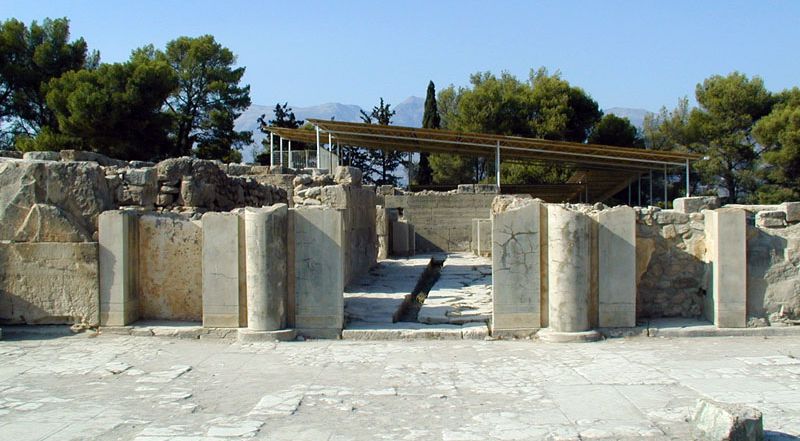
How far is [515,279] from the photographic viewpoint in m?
7.28

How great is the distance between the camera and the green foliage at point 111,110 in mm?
27688

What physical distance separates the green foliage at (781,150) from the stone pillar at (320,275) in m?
32.0

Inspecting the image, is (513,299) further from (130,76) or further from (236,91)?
(236,91)

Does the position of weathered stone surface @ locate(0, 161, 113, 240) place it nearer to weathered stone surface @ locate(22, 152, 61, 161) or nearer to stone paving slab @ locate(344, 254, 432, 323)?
stone paving slab @ locate(344, 254, 432, 323)

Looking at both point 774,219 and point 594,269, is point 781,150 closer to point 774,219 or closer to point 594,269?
point 774,219

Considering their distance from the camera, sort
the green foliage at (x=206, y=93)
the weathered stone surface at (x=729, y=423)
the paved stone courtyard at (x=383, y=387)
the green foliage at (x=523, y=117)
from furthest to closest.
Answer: the green foliage at (x=523, y=117) → the green foliage at (x=206, y=93) → the paved stone courtyard at (x=383, y=387) → the weathered stone surface at (x=729, y=423)

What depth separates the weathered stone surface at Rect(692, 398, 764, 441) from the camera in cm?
395

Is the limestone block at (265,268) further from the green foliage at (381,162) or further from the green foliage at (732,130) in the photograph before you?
the green foliage at (381,162)

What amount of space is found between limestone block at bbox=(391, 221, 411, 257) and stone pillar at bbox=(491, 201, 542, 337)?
11.2 m

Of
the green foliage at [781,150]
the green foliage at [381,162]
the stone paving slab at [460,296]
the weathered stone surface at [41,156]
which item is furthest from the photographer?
the green foliage at [381,162]

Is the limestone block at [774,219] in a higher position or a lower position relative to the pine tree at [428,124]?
lower

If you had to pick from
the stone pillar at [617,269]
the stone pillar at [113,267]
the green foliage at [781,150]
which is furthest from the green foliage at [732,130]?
the stone pillar at [113,267]

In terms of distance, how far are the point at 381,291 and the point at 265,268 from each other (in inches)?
139

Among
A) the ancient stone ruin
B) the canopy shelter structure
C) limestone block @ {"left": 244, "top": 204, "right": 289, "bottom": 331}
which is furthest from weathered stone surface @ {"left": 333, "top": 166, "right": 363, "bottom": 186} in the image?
the canopy shelter structure
